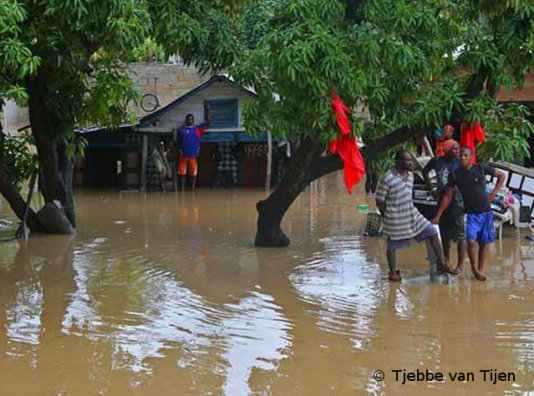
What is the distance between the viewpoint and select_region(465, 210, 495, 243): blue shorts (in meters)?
7.78

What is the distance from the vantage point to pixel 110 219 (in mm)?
13773

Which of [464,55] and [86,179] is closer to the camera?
[464,55]

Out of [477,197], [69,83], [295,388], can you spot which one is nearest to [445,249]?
[477,197]

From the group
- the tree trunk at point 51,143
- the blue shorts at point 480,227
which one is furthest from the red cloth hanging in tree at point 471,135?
the tree trunk at point 51,143

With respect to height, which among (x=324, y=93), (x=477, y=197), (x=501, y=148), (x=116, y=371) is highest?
(x=324, y=93)

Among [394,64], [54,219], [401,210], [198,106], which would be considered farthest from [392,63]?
[198,106]

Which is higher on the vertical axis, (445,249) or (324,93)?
(324,93)

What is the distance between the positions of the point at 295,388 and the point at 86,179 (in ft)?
60.3

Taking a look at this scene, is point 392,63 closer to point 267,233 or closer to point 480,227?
point 480,227

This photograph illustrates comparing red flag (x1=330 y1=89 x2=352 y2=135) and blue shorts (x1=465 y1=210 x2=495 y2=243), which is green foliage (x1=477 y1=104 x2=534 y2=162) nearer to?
blue shorts (x1=465 y1=210 x2=495 y2=243)

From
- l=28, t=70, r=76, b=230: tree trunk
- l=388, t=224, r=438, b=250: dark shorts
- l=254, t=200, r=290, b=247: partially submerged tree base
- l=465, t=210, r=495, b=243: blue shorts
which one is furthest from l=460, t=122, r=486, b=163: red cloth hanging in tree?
l=28, t=70, r=76, b=230: tree trunk

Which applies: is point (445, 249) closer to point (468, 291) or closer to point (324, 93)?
point (468, 291)

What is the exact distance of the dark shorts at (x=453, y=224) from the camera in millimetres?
8422

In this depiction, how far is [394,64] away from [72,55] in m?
3.42
